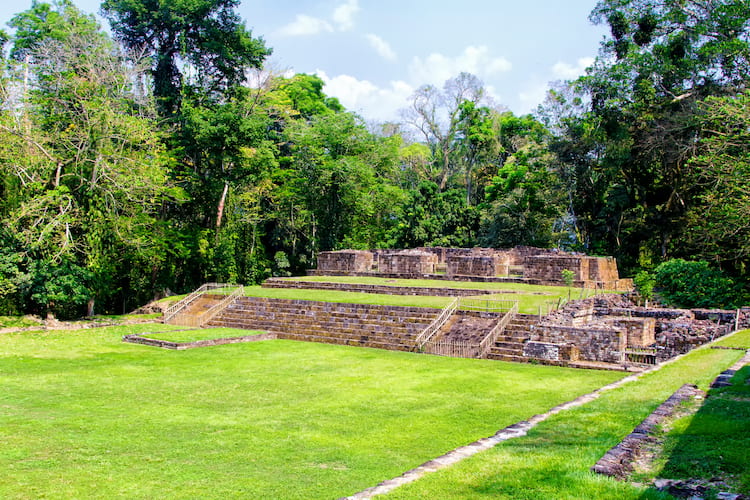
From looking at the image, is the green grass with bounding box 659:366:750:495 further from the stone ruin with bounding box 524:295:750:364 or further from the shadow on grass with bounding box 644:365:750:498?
the stone ruin with bounding box 524:295:750:364

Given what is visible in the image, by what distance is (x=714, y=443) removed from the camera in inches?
222

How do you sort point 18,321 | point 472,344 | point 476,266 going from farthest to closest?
point 476,266, point 18,321, point 472,344

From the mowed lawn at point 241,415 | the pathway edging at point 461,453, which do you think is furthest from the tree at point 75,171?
the pathway edging at point 461,453

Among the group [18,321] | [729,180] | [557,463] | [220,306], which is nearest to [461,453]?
[557,463]

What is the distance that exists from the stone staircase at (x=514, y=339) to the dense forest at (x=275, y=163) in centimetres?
882

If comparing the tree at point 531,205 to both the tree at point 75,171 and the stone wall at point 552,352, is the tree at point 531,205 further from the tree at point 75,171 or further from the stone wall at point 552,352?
the tree at point 75,171

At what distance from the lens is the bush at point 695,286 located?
20.6 meters

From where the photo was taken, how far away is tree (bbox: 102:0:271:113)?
27.6 metres

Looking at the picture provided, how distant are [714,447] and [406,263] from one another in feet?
72.5

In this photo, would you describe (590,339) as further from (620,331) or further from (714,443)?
(714,443)

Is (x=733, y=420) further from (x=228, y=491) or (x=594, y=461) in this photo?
(x=228, y=491)

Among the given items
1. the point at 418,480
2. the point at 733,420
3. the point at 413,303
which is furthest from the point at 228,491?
the point at 413,303

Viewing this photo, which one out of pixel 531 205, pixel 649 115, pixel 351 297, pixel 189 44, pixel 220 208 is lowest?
pixel 351 297

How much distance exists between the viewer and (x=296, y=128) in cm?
3503
